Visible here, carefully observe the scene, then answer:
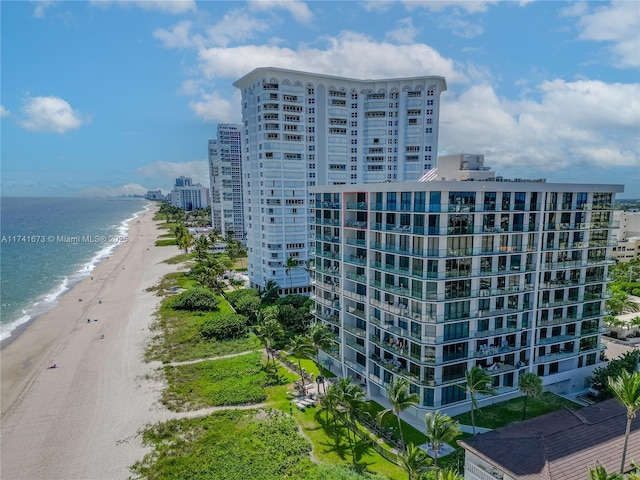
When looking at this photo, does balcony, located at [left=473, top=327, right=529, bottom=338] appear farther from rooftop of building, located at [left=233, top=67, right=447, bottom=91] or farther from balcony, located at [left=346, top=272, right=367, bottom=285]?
rooftop of building, located at [left=233, top=67, right=447, bottom=91]

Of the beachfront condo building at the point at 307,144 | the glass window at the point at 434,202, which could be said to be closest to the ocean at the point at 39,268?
the beachfront condo building at the point at 307,144

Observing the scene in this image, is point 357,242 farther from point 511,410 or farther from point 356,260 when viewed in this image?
point 511,410

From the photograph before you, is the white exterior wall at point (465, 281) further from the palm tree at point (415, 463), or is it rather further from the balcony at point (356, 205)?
the palm tree at point (415, 463)

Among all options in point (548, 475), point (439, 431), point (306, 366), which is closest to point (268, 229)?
point (306, 366)

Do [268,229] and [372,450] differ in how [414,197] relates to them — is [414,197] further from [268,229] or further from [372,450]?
[268,229]

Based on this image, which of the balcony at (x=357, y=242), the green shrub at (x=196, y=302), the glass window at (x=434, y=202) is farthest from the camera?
the green shrub at (x=196, y=302)

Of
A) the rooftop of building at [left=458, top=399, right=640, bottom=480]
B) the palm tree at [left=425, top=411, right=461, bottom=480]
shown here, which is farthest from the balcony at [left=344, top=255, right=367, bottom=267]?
the rooftop of building at [left=458, top=399, right=640, bottom=480]

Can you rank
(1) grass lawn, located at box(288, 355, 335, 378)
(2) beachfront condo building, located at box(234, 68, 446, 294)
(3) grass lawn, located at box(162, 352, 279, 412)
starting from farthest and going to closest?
(2) beachfront condo building, located at box(234, 68, 446, 294)
(1) grass lawn, located at box(288, 355, 335, 378)
(3) grass lawn, located at box(162, 352, 279, 412)
